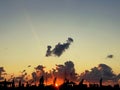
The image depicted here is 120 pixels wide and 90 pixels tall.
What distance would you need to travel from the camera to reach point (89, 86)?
329 feet

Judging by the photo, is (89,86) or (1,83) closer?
(1,83)

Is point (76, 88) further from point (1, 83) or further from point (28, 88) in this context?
point (1, 83)

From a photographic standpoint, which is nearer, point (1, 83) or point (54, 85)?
point (1, 83)

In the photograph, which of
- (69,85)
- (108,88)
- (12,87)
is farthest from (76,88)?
(12,87)

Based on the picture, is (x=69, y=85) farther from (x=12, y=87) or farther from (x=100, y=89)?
(x=12, y=87)

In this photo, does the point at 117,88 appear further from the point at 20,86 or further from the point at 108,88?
the point at 20,86

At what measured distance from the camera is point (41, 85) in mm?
95188

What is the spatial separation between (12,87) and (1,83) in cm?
332

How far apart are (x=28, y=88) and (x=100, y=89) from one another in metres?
17.6

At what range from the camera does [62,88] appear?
9594 centimetres

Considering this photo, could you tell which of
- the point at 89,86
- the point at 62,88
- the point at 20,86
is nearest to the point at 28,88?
the point at 20,86

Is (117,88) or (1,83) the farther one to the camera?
(117,88)

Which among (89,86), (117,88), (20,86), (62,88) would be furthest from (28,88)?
(117,88)

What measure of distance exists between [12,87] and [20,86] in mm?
2507
